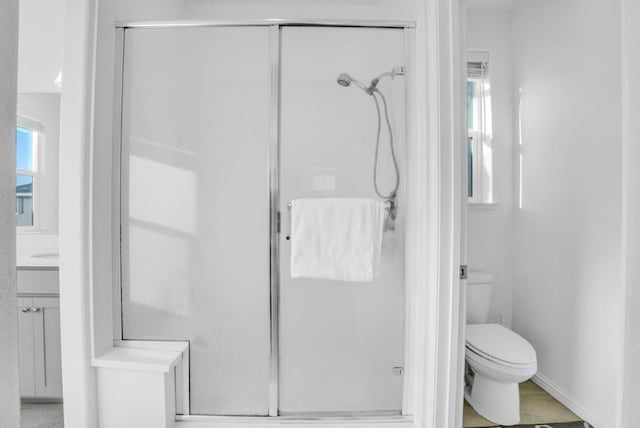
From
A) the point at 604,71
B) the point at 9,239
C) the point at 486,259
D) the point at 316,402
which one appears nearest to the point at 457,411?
the point at 316,402

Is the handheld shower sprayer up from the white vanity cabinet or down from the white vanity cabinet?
up

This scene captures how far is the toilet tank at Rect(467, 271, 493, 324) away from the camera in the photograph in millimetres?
1972

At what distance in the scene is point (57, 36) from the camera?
1.93 m

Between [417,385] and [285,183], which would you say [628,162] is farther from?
[417,385]

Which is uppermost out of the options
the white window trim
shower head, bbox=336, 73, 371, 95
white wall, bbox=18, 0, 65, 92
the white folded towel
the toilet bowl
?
white wall, bbox=18, 0, 65, 92

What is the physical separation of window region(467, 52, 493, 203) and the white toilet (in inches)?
36.2

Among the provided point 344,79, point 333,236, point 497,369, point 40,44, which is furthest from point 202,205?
point 497,369

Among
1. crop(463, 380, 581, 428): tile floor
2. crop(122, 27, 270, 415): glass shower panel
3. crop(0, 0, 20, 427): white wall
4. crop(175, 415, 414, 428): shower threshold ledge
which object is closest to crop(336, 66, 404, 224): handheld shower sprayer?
crop(122, 27, 270, 415): glass shower panel

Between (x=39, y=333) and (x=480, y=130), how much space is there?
2.98 meters

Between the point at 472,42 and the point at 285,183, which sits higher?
the point at 472,42

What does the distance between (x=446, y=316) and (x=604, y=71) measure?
4.84ft

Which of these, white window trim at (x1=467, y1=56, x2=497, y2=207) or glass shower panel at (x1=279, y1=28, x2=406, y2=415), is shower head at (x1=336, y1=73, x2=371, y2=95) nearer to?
glass shower panel at (x1=279, y1=28, x2=406, y2=415)

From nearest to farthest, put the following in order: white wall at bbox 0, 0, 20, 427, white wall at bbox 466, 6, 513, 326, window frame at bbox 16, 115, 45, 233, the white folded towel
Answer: white wall at bbox 0, 0, 20, 427 < the white folded towel < window frame at bbox 16, 115, 45, 233 < white wall at bbox 466, 6, 513, 326

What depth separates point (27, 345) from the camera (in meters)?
1.69
